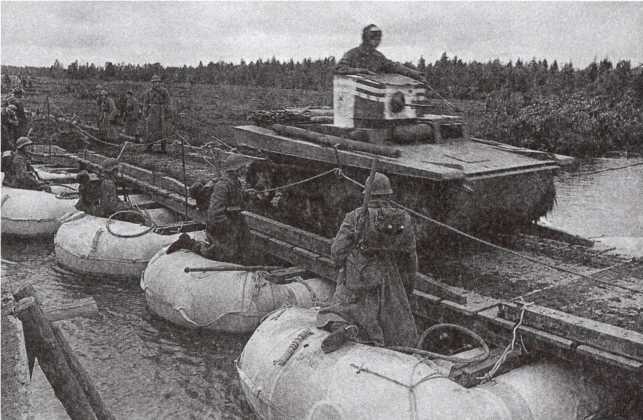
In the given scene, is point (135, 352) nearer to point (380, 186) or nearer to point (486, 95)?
point (380, 186)

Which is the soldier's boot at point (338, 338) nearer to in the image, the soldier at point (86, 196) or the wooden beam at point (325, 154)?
the wooden beam at point (325, 154)

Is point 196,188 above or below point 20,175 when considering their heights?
above

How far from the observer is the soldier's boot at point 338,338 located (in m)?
5.24

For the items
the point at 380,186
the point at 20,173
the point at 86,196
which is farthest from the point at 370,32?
the point at 20,173

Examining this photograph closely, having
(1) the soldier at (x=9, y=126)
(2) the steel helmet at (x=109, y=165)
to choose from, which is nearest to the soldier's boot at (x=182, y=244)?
(2) the steel helmet at (x=109, y=165)

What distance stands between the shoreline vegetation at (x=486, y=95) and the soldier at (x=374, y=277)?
526cm

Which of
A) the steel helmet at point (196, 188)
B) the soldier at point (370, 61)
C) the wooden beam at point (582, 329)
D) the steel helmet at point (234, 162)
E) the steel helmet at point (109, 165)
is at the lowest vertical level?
the wooden beam at point (582, 329)

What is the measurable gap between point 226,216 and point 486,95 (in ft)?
101

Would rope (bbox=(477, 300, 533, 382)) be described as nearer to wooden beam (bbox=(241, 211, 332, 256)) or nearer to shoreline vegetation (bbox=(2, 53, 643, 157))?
wooden beam (bbox=(241, 211, 332, 256))

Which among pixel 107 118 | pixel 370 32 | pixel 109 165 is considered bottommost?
pixel 109 165

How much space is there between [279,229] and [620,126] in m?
18.5

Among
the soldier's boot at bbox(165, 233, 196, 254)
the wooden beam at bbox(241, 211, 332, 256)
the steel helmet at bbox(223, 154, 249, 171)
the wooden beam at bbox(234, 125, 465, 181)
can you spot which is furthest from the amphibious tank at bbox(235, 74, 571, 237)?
the soldier's boot at bbox(165, 233, 196, 254)

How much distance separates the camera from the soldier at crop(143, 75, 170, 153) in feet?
53.6

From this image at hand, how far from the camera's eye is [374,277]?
17.8ft
